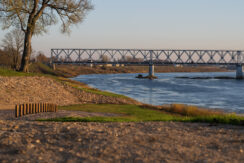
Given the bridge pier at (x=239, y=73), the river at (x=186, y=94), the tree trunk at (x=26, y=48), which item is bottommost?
the river at (x=186, y=94)

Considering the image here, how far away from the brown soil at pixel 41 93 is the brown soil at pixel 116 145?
15467 mm

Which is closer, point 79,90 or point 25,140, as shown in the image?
point 25,140

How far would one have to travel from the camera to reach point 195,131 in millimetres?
10883

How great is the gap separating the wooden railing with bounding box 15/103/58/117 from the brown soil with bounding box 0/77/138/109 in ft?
17.2

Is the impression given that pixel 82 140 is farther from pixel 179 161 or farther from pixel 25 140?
pixel 179 161

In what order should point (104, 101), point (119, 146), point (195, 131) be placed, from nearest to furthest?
point (119, 146)
point (195, 131)
point (104, 101)

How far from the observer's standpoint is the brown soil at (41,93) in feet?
83.4

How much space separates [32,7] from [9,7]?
4237 mm

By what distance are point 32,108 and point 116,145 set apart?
37.7ft

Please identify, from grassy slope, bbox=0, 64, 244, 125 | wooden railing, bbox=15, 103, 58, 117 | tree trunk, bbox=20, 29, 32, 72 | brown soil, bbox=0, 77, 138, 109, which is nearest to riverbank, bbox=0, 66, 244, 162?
grassy slope, bbox=0, 64, 244, 125

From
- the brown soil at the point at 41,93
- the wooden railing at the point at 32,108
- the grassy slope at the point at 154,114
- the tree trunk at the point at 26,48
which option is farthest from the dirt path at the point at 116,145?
the tree trunk at the point at 26,48

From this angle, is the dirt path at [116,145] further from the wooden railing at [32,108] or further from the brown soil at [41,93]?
the brown soil at [41,93]

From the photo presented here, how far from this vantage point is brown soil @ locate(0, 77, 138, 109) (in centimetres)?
2541

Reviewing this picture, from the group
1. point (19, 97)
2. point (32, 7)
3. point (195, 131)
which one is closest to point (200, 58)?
point (32, 7)
